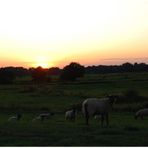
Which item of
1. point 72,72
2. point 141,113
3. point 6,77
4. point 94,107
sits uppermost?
point 72,72

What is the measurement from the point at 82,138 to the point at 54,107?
34160mm

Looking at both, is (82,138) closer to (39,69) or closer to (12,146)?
(12,146)

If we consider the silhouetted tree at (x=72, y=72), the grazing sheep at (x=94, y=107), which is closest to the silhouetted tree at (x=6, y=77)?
the silhouetted tree at (x=72, y=72)

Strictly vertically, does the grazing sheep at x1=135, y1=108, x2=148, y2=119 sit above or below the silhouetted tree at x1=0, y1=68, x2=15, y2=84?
below

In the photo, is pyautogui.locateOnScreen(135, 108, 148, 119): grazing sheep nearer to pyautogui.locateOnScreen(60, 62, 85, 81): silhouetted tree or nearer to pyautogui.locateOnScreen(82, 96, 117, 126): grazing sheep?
pyautogui.locateOnScreen(82, 96, 117, 126): grazing sheep

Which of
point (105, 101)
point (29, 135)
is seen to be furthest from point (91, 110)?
point (29, 135)

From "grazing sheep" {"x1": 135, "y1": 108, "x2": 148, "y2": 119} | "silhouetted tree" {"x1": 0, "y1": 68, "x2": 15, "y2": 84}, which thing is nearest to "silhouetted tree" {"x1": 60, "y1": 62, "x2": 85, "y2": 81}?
"silhouetted tree" {"x1": 0, "y1": 68, "x2": 15, "y2": 84}

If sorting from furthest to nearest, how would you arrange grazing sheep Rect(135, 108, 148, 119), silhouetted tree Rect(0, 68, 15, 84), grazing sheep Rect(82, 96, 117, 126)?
1. silhouetted tree Rect(0, 68, 15, 84)
2. grazing sheep Rect(135, 108, 148, 119)
3. grazing sheep Rect(82, 96, 117, 126)

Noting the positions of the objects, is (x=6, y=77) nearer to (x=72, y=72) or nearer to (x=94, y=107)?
(x=72, y=72)

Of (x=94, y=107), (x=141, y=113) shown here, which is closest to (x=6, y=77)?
(x=141, y=113)

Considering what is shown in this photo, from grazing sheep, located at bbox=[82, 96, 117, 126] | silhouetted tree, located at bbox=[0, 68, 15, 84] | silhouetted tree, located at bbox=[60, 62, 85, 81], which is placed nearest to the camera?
grazing sheep, located at bbox=[82, 96, 117, 126]

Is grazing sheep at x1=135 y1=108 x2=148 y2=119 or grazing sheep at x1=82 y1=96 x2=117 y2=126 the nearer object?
grazing sheep at x1=82 y1=96 x2=117 y2=126

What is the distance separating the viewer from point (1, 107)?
1917 inches

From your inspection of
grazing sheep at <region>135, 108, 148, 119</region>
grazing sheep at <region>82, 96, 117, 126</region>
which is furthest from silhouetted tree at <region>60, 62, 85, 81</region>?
grazing sheep at <region>82, 96, 117, 126</region>
